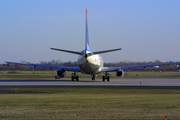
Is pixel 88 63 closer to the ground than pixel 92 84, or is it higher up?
higher up

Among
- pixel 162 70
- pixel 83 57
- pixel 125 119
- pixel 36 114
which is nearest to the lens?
pixel 125 119

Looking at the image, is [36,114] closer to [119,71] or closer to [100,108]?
[100,108]

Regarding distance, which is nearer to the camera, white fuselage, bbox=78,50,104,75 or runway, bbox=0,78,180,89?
runway, bbox=0,78,180,89

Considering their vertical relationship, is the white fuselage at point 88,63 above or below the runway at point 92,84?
above

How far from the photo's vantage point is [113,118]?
14086 mm

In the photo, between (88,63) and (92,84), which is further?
(88,63)

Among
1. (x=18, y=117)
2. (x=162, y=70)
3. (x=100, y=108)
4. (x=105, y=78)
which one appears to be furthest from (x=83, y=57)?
(x=162, y=70)

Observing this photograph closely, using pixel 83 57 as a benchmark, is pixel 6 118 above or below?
below

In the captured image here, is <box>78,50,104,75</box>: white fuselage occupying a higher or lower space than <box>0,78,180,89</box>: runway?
higher

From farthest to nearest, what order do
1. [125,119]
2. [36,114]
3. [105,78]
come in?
[105,78] → [36,114] → [125,119]

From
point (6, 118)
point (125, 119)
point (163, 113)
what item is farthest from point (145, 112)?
point (6, 118)

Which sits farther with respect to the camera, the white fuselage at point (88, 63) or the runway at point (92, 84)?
the white fuselage at point (88, 63)

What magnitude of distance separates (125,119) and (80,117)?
2057 millimetres

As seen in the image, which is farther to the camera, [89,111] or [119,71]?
[119,71]
